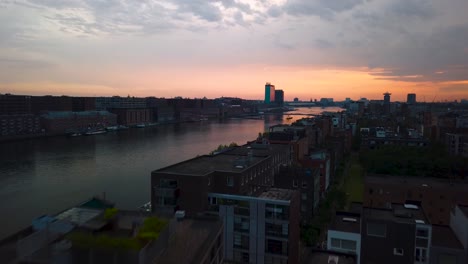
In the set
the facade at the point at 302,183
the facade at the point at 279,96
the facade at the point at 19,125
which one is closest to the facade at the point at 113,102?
the facade at the point at 19,125

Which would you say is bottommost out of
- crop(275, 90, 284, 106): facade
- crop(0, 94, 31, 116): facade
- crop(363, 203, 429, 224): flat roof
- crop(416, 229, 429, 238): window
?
crop(416, 229, 429, 238): window

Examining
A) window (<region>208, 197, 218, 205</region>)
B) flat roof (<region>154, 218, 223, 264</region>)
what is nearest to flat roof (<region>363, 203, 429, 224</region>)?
flat roof (<region>154, 218, 223, 264</region>)

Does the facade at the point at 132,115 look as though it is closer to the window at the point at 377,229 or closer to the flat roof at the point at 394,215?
the flat roof at the point at 394,215

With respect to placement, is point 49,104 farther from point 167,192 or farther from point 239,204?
point 239,204

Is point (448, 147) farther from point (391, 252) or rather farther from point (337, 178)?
point (391, 252)

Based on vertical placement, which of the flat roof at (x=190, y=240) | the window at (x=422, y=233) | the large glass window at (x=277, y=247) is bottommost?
the large glass window at (x=277, y=247)

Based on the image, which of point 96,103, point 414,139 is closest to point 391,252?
point 414,139

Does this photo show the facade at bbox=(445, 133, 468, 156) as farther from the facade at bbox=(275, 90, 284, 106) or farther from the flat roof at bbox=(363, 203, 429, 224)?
the facade at bbox=(275, 90, 284, 106)
